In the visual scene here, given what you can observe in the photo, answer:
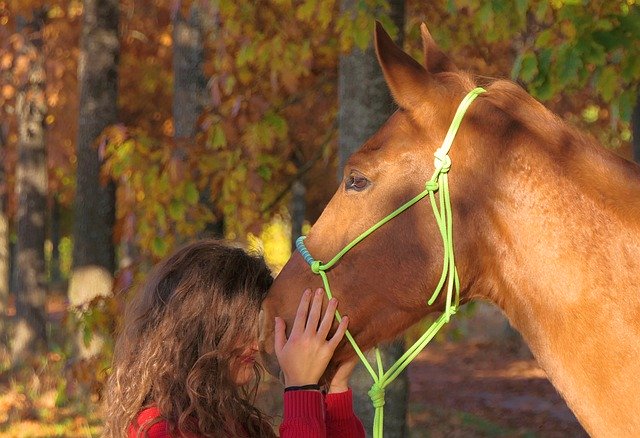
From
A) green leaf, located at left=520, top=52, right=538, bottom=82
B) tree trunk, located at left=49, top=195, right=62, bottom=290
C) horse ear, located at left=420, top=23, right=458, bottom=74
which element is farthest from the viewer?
tree trunk, located at left=49, top=195, right=62, bottom=290

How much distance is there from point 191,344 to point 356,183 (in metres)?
0.74

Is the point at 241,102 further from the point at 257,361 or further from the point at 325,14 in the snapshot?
the point at 257,361

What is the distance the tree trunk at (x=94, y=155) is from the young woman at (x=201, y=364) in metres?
6.12

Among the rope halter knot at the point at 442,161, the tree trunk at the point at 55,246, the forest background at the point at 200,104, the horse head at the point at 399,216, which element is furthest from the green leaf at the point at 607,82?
the tree trunk at the point at 55,246

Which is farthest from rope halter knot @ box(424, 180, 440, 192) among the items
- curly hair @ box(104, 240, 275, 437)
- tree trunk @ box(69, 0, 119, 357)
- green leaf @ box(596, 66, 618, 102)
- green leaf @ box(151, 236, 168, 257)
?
tree trunk @ box(69, 0, 119, 357)

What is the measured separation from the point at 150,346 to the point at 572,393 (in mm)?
1233

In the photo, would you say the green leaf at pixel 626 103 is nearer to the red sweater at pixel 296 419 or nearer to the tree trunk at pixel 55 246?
the red sweater at pixel 296 419

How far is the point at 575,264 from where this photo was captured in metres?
2.24

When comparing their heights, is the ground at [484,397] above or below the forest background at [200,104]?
below

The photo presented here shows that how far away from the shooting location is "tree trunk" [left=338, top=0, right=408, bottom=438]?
457 centimetres

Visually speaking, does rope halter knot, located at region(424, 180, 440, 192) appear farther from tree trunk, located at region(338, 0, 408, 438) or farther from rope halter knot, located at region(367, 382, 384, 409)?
tree trunk, located at region(338, 0, 408, 438)

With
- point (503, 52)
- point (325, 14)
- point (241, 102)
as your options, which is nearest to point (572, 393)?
point (325, 14)

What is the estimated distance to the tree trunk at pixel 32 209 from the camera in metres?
12.0

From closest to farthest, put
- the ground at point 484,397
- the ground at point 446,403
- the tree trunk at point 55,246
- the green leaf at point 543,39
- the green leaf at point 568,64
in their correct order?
the green leaf at point 568,64 < the green leaf at point 543,39 < the ground at point 446,403 < the ground at point 484,397 < the tree trunk at point 55,246
